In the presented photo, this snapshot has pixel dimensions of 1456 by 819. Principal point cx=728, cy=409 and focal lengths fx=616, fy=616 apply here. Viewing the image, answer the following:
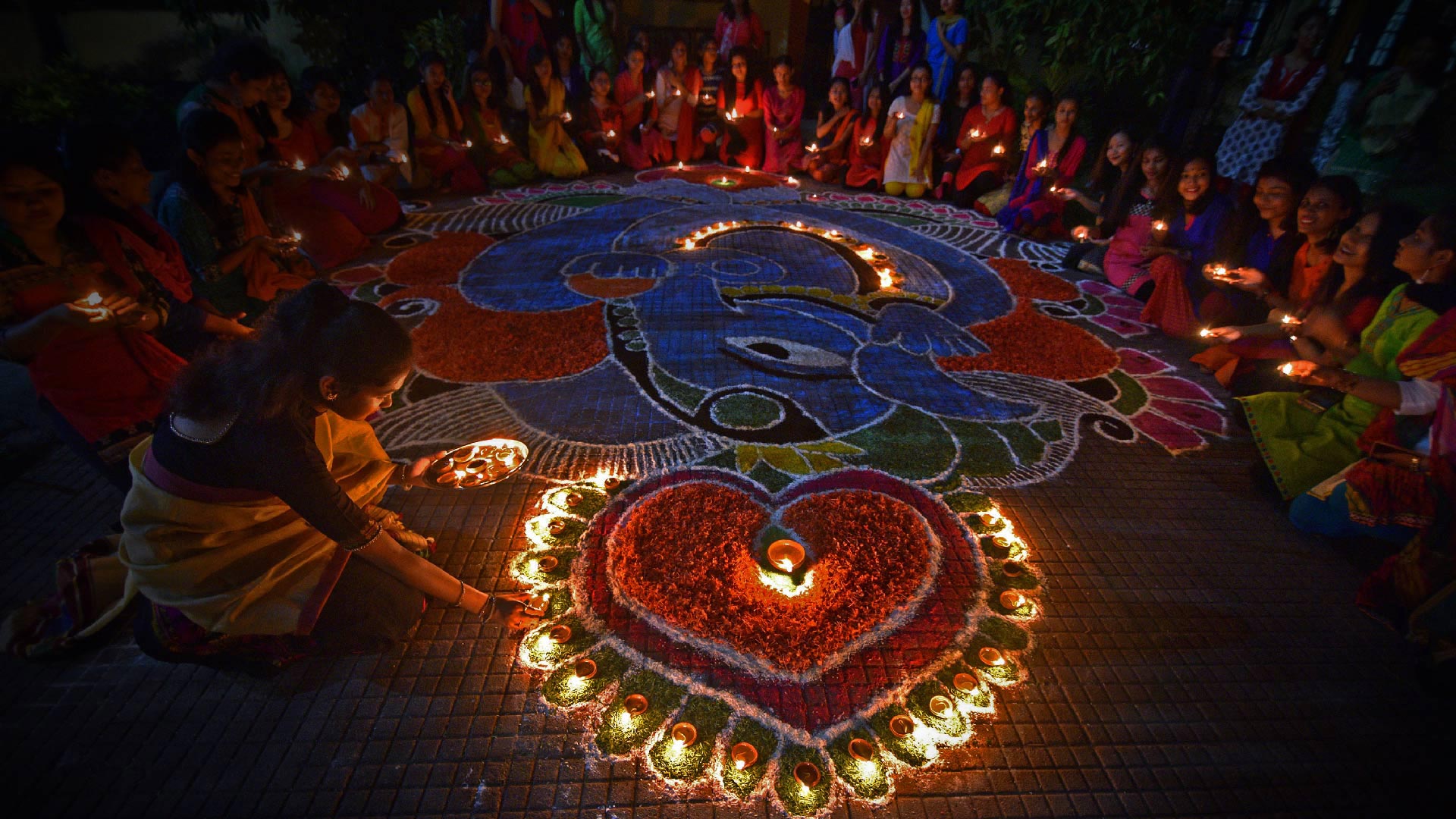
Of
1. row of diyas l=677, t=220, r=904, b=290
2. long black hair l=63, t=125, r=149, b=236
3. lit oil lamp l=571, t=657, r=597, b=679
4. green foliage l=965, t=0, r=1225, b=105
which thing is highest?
green foliage l=965, t=0, r=1225, b=105

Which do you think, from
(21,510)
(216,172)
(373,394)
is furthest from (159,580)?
(216,172)

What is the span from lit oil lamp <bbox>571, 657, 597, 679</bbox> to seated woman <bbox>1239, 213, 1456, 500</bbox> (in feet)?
9.04

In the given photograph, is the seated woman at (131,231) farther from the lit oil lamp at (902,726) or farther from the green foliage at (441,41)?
the green foliage at (441,41)

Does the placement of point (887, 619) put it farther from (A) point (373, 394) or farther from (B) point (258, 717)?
(B) point (258, 717)

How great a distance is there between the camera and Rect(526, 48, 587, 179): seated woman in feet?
22.8

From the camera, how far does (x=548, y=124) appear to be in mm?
6961

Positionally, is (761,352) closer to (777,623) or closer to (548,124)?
→ (777,623)

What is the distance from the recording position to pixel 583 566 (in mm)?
2098

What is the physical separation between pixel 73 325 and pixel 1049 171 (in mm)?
6329

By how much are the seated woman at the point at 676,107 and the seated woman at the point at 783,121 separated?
3.08 ft

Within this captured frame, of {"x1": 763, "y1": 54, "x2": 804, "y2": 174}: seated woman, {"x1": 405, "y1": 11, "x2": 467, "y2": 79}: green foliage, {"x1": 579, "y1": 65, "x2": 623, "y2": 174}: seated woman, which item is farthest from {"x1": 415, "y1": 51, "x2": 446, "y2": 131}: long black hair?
{"x1": 763, "y1": 54, "x2": 804, "y2": 174}: seated woman

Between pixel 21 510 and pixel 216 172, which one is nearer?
pixel 21 510

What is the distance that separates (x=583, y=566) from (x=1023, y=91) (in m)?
7.89

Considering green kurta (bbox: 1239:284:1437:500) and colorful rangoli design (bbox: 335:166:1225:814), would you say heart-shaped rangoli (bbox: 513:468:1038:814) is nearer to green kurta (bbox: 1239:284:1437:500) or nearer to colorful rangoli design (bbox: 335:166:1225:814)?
colorful rangoli design (bbox: 335:166:1225:814)
